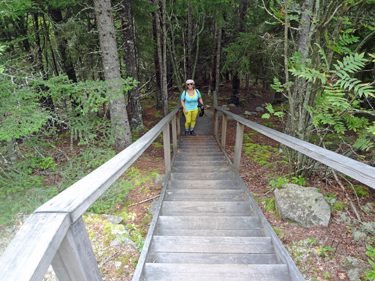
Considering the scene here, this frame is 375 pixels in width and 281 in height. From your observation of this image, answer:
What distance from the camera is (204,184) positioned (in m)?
3.81

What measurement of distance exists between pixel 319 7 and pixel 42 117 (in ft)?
16.1

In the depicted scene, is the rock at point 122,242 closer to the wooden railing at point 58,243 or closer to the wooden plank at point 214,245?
the wooden plank at point 214,245

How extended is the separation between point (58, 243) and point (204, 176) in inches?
140

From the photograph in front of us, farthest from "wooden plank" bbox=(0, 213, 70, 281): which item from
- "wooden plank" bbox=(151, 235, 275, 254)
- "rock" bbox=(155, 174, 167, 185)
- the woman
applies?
the woman

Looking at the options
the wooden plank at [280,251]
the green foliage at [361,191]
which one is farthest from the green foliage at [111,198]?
the green foliage at [361,191]

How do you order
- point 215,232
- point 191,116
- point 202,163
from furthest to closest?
1. point 191,116
2. point 202,163
3. point 215,232

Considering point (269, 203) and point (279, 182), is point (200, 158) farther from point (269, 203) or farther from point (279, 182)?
point (269, 203)

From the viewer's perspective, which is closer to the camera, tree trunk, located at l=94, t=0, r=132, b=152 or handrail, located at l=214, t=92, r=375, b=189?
handrail, located at l=214, t=92, r=375, b=189

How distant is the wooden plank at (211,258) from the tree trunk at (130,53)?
603 centimetres

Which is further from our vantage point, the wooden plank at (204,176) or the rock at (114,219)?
the wooden plank at (204,176)

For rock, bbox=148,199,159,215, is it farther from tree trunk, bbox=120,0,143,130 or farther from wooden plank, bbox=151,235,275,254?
tree trunk, bbox=120,0,143,130

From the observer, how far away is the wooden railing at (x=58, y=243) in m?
0.62

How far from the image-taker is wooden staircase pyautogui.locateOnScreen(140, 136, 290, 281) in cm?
184

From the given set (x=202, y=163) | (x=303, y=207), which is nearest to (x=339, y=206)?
(x=303, y=207)
